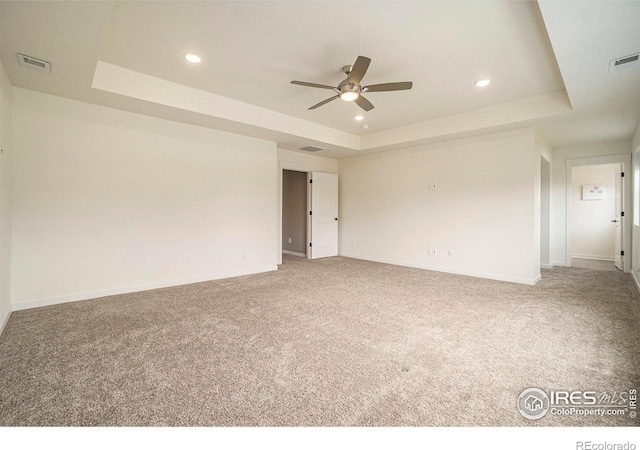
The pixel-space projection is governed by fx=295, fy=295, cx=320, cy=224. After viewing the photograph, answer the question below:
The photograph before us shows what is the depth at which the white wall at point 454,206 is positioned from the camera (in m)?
4.73

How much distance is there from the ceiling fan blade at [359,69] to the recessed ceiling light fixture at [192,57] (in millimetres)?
1616

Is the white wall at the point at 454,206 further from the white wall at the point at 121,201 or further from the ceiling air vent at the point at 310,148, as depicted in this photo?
the white wall at the point at 121,201

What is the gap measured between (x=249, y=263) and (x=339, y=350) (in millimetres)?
3376

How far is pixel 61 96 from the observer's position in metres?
3.53

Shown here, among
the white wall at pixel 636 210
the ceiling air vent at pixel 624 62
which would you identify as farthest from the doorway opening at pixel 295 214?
the white wall at pixel 636 210

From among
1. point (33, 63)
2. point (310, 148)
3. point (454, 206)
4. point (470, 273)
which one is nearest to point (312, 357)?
point (33, 63)

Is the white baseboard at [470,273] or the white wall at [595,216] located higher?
the white wall at [595,216]

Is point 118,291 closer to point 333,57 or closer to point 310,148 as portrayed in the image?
point 333,57

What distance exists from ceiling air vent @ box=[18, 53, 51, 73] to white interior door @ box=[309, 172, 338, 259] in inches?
188

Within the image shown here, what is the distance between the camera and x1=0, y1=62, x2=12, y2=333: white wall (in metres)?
2.86

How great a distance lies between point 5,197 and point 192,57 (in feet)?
7.88

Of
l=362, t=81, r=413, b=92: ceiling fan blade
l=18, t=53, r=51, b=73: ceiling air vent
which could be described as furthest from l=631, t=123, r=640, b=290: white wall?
l=18, t=53, r=51, b=73: ceiling air vent
